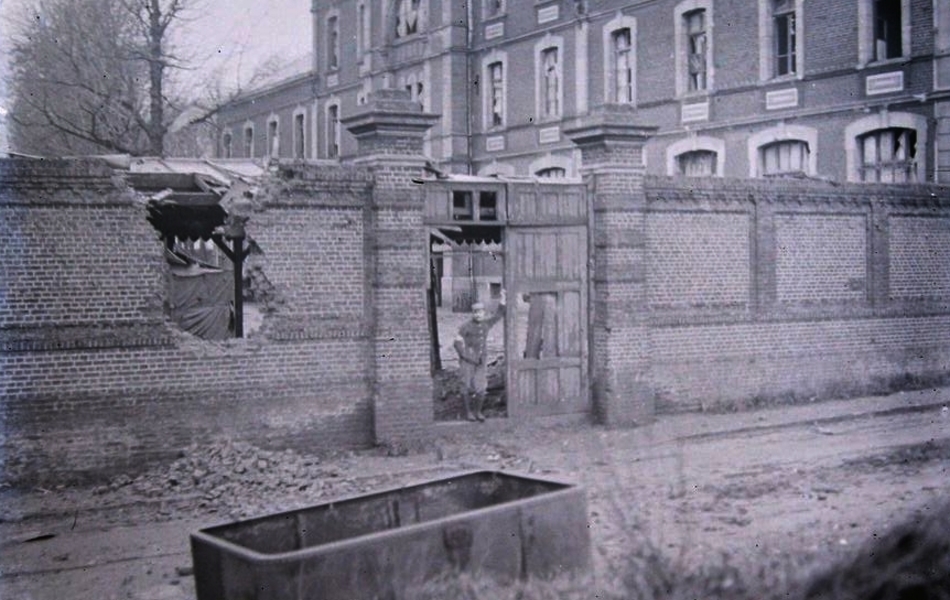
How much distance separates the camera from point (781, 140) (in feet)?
78.2

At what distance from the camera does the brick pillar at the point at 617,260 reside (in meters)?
14.8

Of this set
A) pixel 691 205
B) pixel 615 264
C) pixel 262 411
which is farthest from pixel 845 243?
pixel 262 411

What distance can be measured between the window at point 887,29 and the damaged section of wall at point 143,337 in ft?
45.3

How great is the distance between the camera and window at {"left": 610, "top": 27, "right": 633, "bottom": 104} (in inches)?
1111

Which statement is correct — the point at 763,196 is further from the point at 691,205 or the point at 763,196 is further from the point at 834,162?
the point at 834,162

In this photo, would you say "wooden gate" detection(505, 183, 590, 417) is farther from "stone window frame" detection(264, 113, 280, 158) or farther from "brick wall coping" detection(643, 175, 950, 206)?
"stone window frame" detection(264, 113, 280, 158)

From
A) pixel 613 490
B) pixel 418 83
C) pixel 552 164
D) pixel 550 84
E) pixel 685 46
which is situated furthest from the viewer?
pixel 418 83

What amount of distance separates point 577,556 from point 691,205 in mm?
8850

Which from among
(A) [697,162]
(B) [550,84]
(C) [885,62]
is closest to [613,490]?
(C) [885,62]

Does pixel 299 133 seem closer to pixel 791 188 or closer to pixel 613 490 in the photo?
pixel 791 188

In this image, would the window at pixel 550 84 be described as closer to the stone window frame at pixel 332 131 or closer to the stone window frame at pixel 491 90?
the stone window frame at pixel 491 90

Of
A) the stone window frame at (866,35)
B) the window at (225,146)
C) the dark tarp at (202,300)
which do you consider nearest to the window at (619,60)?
the stone window frame at (866,35)

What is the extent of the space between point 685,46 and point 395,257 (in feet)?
51.3

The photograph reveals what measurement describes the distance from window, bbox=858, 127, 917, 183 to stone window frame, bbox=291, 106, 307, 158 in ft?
87.3
